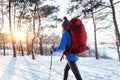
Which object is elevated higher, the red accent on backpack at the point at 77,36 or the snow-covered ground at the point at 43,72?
the red accent on backpack at the point at 77,36

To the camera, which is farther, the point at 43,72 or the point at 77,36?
the point at 43,72

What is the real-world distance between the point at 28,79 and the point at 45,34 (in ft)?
106

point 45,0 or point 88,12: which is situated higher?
point 45,0

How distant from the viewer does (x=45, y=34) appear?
41062 mm

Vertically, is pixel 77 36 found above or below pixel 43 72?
above

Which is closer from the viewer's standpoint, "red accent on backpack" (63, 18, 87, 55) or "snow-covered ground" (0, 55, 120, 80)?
"red accent on backpack" (63, 18, 87, 55)

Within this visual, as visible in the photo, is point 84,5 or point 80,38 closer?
point 80,38

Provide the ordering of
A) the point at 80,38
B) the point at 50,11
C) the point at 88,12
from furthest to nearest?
the point at 50,11
the point at 88,12
the point at 80,38

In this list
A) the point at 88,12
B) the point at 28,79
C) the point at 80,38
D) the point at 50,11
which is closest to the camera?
the point at 80,38

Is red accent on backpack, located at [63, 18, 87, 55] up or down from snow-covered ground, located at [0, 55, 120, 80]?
up

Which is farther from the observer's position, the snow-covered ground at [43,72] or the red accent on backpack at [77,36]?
the snow-covered ground at [43,72]

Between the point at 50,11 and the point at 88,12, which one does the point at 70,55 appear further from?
the point at 50,11

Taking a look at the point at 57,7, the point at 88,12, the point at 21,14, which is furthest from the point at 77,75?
the point at 57,7

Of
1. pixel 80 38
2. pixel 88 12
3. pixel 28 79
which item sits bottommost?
pixel 28 79
